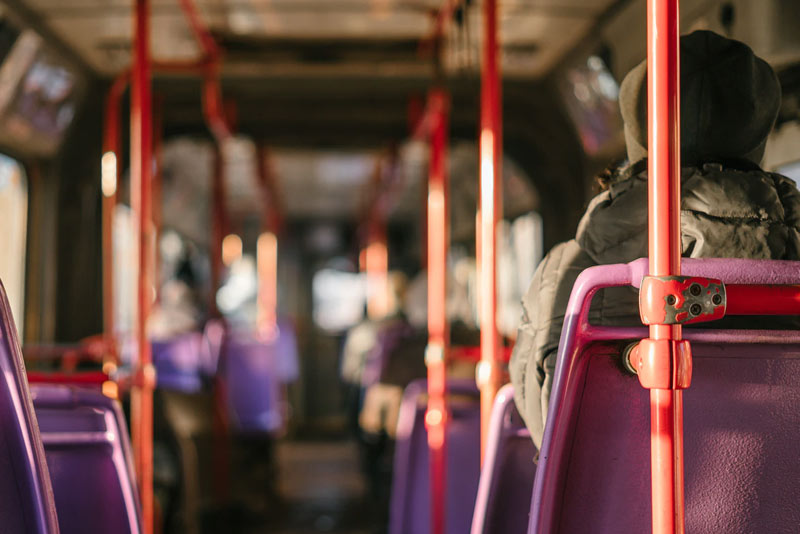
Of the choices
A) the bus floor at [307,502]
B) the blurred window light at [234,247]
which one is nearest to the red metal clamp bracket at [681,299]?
the bus floor at [307,502]

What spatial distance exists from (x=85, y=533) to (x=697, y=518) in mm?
1169

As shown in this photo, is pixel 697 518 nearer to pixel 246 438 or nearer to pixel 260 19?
pixel 260 19

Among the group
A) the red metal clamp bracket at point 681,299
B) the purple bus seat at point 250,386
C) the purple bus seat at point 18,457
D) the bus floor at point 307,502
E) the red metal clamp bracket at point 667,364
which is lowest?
the bus floor at point 307,502

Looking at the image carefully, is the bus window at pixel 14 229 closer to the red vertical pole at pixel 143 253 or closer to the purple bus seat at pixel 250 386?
the purple bus seat at pixel 250 386

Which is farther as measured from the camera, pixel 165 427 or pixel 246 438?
pixel 246 438

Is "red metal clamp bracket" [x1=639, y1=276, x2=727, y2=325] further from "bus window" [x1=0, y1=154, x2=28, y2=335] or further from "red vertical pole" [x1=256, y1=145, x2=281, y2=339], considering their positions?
"red vertical pole" [x1=256, y1=145, x2=281, y2=339]

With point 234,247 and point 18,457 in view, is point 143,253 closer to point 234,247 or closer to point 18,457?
point 18,457

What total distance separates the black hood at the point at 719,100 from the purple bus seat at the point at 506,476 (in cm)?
63

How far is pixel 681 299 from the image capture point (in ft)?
3.12

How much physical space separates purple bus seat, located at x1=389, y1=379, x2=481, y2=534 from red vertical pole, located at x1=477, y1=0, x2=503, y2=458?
455mm

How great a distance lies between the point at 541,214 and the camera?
5227mm

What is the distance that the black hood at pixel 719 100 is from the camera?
4.12ft

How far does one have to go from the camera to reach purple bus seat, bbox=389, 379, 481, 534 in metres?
2.44

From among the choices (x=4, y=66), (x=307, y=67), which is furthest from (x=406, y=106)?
(x=4, y=66)
